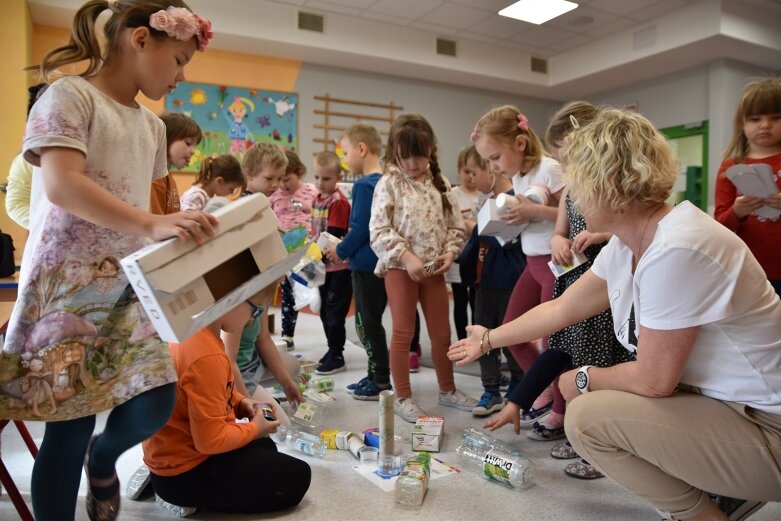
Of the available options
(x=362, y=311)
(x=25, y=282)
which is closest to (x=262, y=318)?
(x=362, y=311)

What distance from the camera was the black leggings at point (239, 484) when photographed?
1.44 m

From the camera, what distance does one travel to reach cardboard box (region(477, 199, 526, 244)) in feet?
7.00

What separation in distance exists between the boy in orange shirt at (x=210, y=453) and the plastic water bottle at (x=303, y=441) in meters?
0.35

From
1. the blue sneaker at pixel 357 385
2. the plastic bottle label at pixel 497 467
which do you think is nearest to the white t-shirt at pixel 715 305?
the plastic bottle label at pixel 497 467

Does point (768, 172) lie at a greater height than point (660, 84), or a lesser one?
lesser

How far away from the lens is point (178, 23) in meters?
1.13

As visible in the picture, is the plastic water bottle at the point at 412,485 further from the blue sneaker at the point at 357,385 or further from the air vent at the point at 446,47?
the air vent at the point at 446,47

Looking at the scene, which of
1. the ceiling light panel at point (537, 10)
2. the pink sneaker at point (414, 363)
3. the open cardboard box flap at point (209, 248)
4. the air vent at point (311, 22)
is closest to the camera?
the open cardboard box flap at point (209, 248)

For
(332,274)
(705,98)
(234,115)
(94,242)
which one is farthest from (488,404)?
(705,98)

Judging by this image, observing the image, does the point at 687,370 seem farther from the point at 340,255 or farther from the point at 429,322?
the point at 340,255

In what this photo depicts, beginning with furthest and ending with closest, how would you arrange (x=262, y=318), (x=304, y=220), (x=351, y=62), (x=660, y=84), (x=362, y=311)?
(x=660, y=84) → (x=351, y=62) → (x=304, y=220) → (x=362, y=311) → (x=262, y=318)

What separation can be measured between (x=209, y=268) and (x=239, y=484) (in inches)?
26.9

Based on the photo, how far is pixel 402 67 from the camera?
6.37m

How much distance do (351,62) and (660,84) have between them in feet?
12.3
